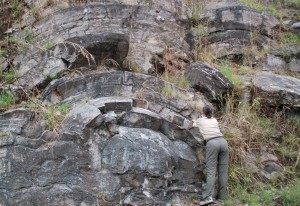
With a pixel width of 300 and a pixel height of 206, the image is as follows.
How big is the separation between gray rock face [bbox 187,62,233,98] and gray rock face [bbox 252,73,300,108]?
507 mm

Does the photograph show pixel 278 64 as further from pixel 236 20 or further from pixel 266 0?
pixel 266 0

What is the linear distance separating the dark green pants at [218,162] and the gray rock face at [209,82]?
1645 mm

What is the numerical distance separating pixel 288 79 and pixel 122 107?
3.27 meters

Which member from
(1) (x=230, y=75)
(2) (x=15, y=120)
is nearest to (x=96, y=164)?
(2) (x=15, y=120)

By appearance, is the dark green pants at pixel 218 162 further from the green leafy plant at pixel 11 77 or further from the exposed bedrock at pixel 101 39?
the green leafy plant at pixel 11 77

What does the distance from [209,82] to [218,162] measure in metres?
1.89

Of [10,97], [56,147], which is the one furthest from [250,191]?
[10,97]

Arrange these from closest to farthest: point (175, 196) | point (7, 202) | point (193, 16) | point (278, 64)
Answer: point (7, 202)
point (175, 196)
point (278, 64)
point (193, 16)

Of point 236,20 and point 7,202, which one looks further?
point 236,20

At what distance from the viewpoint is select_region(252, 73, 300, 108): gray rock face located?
835 cm

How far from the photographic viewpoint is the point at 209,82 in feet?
A: 27.8

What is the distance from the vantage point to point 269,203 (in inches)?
267

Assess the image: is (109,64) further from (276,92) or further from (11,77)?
(276,92)

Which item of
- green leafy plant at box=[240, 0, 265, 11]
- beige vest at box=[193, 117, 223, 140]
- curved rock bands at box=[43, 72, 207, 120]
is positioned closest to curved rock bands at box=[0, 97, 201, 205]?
beige vest at box=[193, 117, 223, 140]
